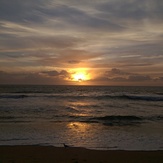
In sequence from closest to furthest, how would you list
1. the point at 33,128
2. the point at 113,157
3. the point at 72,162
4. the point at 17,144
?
the point at 72,162 → the point at 113,157 → the point at 17,144 → the point at 33,128

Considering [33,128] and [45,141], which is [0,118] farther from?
[45,141]

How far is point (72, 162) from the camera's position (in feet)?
23.6

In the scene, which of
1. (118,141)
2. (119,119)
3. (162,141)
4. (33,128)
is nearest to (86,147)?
(118,141)

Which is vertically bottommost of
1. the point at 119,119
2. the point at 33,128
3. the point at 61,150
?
the point at 61,150

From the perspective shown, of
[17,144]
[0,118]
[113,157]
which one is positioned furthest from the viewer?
[0,118]

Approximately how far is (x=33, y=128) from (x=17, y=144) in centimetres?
314

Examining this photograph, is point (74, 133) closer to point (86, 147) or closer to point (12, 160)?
point (86, 147)

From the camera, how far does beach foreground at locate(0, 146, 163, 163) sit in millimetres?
7469

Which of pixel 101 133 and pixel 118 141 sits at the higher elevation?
pixel 101 133

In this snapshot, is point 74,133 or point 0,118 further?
point 0,118

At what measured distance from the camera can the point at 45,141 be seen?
10039 mm

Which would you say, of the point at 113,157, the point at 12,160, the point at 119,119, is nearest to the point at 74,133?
the point at 113,157

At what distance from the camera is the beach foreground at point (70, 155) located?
24.5 feet

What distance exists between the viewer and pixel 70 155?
314 inches
